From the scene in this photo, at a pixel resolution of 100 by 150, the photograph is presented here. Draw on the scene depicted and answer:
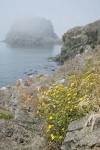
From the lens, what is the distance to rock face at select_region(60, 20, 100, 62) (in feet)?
257

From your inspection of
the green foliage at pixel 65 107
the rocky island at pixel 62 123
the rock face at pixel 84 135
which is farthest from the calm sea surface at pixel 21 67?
the rock face at pixel 84 135

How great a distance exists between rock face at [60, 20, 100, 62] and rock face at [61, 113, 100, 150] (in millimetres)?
63967

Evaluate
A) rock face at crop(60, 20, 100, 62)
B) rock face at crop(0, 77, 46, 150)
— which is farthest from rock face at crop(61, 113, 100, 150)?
rock face at crop(60, 20, 100, 62)

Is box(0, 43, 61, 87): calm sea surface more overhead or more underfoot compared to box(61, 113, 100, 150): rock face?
more underfoot

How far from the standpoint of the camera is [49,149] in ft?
35.5

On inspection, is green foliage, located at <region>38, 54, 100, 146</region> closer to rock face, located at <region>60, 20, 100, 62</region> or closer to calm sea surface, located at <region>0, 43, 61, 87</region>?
calm sea surface, located at <region>0, 43, 61, 87</region>

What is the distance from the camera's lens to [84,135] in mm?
9797

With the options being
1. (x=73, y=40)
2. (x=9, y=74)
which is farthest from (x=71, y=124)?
(x=73, y=40)

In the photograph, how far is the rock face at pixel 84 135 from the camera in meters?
9.32

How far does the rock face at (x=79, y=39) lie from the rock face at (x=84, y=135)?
64.0 metres

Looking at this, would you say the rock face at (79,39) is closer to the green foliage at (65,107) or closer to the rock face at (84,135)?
the green foliage at (65,107)

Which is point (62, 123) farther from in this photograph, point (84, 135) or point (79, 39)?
point (79, 39)

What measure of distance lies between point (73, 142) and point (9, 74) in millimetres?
52724

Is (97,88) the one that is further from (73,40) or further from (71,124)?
(73,40)
